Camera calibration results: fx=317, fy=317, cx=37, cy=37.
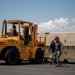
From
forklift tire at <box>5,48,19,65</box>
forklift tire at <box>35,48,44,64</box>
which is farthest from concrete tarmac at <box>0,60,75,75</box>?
forklift tire at <box>35,48,44,64</box>

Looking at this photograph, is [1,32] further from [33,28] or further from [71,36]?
[71,36]

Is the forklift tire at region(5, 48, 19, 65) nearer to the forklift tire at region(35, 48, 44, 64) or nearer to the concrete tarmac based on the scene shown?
the concrete tarmac

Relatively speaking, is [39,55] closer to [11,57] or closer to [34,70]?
[11,57]

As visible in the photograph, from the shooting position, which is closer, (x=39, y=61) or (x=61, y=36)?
(x=39, y=61)

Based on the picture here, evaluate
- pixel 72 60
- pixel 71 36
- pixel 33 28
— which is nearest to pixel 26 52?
pixel 33 28

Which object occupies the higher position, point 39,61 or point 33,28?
point 33,28

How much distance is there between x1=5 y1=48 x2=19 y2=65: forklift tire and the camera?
1920 centimetres

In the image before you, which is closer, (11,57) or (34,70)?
(34,70)

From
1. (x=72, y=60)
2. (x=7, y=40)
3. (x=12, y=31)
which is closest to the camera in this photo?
(x=7, y=40)

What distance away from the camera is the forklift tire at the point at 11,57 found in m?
19.2

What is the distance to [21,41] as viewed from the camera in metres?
20.7

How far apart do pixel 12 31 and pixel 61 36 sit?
10.4 metres

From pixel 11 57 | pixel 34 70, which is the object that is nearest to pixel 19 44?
pixel 11 57

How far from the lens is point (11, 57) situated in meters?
19.5
